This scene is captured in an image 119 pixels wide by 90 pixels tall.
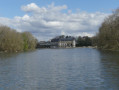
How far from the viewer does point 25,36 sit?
111000mm

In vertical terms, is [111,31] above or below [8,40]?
above

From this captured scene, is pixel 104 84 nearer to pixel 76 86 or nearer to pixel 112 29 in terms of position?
pixel 76 86

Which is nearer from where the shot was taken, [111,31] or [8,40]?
[111,31]

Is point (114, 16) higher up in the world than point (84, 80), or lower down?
higher up

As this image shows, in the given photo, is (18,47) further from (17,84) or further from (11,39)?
(17,84)

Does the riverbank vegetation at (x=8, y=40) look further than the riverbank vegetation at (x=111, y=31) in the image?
Yes

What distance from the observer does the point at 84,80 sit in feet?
61.9

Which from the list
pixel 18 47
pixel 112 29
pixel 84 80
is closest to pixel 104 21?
pixel 112 29

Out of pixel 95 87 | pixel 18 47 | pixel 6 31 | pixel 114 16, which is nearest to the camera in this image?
pixel 95 87

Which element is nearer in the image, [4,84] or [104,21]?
[4,84]

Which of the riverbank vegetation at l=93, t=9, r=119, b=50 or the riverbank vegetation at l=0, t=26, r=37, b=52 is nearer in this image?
the riverbank vegetation at l=93, t=9, r=119, b=50

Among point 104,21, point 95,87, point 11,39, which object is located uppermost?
point 104,21

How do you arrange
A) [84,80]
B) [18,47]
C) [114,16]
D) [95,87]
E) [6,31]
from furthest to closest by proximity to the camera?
[18,47] < [6,31] < [114,16] < [84,80] < [95,87]

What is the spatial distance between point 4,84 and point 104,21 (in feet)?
243
